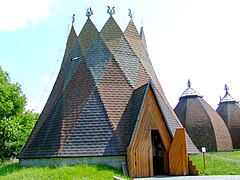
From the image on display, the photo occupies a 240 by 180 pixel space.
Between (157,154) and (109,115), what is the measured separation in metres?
3.23

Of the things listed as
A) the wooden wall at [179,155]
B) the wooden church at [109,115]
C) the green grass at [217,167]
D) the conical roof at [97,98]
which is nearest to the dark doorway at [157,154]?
the wooden church at [109,115]

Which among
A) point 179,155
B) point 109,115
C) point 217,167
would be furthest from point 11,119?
point 217,167

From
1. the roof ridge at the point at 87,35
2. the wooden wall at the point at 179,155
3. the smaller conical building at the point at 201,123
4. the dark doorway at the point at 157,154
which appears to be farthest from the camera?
the smaller conical building at the point at 201,123

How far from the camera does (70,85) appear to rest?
17.3 m

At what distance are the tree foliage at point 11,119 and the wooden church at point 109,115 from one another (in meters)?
5.71

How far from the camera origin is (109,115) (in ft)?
50.9

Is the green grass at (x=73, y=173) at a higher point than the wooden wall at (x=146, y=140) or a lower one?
lower

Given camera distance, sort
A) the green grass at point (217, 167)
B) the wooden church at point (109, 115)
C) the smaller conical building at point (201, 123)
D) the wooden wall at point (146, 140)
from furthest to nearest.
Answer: the smaller conical building at point (201, 123), the wooden church at point (109, 115), the wooden wall at point (146, 140), the green grass at point (217, 167)

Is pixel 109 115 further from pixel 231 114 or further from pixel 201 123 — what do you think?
pixel 231 114

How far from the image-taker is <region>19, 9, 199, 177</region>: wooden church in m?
14.3

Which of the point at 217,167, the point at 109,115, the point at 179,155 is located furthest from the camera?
the point at 109,115

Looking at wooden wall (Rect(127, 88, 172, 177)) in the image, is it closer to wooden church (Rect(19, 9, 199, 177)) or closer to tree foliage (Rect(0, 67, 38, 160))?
wooden church (Rect(19, 9, 199, 177))

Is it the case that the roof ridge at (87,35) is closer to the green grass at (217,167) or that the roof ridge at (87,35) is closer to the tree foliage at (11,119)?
the tree foliage at (11,119)

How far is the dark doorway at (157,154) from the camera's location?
51.8 ft
